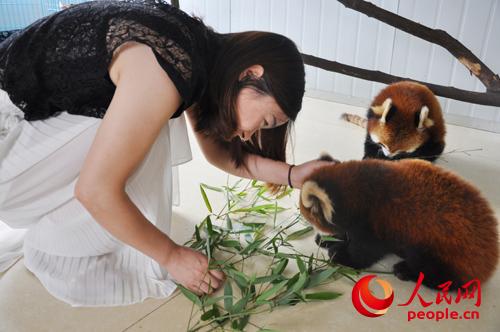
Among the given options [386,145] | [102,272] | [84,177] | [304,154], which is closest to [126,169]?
[84,177]

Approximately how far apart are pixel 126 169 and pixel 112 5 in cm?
34

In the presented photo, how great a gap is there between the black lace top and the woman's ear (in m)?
0.08

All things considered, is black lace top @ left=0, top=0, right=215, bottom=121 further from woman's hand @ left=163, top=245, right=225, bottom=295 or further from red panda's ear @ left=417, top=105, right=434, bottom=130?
red panda's ear @ left=417, top=105, right=434, bottom=130

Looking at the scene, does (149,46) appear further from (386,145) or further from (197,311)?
(386,145)

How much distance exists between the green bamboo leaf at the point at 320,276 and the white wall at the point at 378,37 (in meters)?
1.29

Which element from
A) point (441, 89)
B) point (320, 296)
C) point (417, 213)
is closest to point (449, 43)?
point (441, 89)

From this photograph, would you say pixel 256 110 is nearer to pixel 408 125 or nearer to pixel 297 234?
pixel 297 234

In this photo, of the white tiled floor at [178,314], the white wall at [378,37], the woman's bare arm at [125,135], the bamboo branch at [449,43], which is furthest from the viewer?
the white wall at [378,37]

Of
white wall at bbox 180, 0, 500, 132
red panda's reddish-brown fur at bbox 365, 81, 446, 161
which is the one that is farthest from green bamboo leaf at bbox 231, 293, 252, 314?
white wall at bbox 180, 0, 500, 132

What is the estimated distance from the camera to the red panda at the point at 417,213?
81 centimetres

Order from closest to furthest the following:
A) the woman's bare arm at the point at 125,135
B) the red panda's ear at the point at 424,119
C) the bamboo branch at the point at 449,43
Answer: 1. the woman's bare arm at the point at 125,135
2. the red panda's ear at the point at 424,119
3. the bamboo branch at the point at 449,43

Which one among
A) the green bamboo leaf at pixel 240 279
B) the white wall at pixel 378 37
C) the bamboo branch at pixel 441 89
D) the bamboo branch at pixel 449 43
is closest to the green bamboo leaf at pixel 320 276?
the green bamboo leaf at pixel 240 279

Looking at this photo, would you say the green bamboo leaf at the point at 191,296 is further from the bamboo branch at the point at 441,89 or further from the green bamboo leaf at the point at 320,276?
the bamboo branch at the point at 441,89

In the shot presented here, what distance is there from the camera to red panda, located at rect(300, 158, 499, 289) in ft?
2.66
